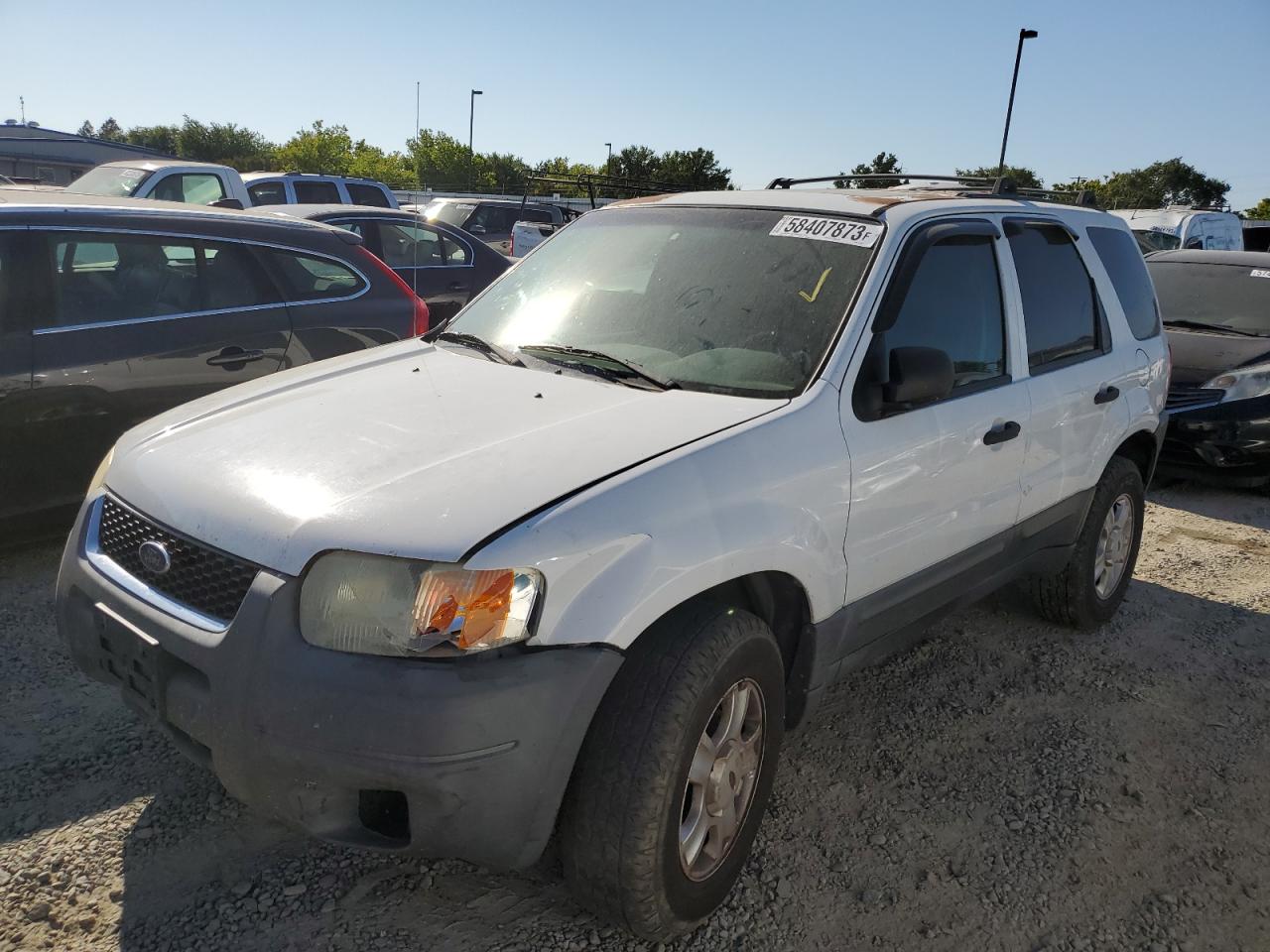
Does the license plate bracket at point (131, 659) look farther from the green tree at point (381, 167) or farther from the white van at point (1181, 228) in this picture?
the green tree at point (381, 167)

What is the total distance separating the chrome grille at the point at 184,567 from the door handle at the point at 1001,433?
233cm

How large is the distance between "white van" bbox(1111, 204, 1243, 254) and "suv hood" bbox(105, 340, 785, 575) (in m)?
15.9

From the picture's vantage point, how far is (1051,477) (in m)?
3.86

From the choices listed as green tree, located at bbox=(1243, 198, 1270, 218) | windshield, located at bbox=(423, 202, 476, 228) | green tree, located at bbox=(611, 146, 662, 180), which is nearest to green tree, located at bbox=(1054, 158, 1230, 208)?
green tree, located at bbox=(1243, 198, 1270, 218)

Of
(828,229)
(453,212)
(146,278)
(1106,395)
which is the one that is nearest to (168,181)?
(453,212)

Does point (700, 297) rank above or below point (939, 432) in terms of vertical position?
above

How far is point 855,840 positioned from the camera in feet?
9.63

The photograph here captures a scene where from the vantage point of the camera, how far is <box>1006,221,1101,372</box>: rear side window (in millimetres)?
3701

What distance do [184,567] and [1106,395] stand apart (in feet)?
11.6

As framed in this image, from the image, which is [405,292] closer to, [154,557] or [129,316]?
[129,316]

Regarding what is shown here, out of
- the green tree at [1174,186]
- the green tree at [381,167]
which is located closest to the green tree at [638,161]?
the green tree at [381,167]

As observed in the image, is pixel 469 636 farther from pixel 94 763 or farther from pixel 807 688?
pixel 94 763

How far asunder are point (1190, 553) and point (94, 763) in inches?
222

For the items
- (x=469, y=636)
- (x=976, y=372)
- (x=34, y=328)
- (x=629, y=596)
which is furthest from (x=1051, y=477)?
(x=34, y=328)
